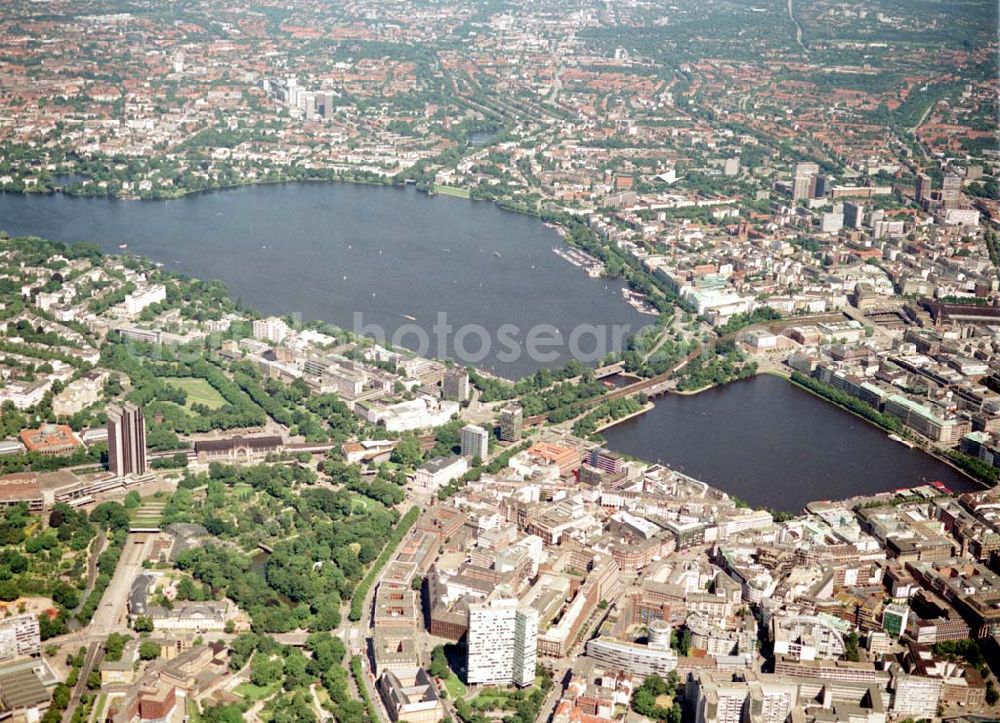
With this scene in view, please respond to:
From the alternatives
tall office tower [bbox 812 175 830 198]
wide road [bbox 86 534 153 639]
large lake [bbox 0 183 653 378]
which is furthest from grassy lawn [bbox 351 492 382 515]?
tall office tower [bbox 812 175 830 198]

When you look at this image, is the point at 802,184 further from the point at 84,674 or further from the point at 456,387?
the point at 84,674

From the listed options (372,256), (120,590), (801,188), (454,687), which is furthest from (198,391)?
(801,188)

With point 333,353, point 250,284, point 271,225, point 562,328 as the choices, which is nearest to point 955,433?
point 562,328

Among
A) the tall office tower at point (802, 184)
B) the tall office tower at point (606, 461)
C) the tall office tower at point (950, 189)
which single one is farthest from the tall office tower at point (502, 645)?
the tall office tower at point (802, 184)

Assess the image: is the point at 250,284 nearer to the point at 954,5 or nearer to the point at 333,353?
the point at 333,353

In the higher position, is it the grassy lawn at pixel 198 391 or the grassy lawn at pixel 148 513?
the grassy lawn at pixel 198 391

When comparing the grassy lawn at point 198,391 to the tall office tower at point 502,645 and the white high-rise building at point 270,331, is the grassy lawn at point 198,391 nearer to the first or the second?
the white high-rise building at point 270,331

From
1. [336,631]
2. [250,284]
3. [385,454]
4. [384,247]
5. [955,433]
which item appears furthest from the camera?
[384,247]
